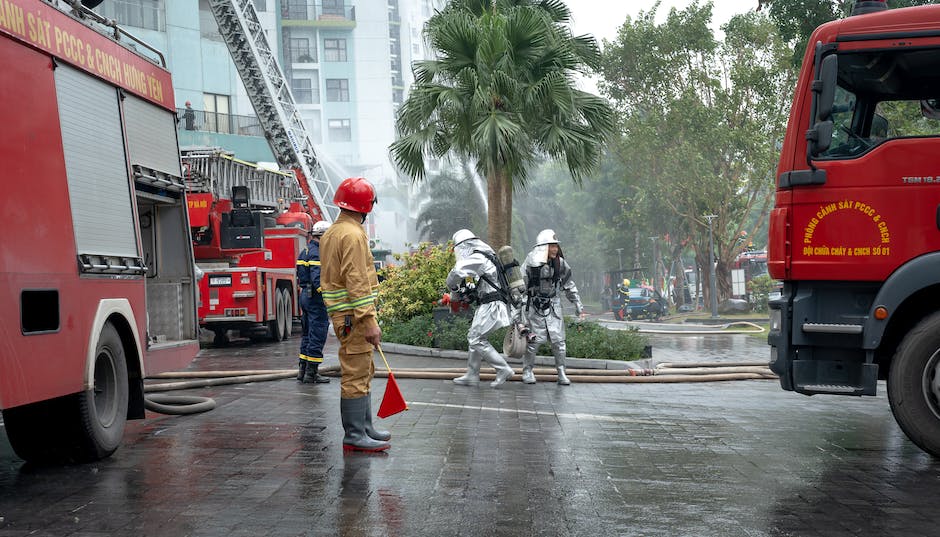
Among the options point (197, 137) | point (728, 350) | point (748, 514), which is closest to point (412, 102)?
point (728, 350)

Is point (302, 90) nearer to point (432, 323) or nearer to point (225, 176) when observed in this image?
point (225, 176)

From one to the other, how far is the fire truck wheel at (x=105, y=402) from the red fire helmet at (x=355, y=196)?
6.06ft

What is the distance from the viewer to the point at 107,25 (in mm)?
7848

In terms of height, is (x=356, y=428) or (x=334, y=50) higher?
(x=334, y=50)

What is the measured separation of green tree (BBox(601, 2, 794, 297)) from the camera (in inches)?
1543

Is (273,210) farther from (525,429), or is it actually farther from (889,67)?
(889,67)

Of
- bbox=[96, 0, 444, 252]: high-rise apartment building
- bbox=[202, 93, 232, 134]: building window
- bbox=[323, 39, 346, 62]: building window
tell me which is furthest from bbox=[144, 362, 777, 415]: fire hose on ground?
bbox=[323, 39, 346, 62]: building window

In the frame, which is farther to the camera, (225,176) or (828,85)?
(225,176)

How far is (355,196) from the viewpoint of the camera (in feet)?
24.0

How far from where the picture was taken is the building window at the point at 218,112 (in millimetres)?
46938

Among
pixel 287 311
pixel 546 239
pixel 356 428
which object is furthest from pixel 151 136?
pixel 287 311

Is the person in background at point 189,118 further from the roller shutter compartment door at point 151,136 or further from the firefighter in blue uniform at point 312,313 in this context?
the roller shutter compartment door at point 151,136

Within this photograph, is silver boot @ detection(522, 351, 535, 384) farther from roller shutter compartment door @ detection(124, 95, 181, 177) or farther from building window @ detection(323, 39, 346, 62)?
building window @ detection(323, 39, 346, 62)

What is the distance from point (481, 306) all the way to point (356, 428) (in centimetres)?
488
